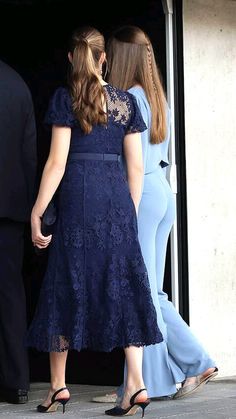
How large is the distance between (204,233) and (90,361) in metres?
1.04

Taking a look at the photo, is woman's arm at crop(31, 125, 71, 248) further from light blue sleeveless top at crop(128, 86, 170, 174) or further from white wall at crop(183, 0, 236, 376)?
white wall at crop(183, 0, 236, 376)

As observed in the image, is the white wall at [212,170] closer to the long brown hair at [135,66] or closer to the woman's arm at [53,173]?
the long brown hair at [135,66]

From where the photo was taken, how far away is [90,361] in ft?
23.5

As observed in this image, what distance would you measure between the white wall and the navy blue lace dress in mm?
1416

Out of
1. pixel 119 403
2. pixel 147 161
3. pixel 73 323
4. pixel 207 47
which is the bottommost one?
pixel 119 403

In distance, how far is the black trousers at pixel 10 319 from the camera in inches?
255

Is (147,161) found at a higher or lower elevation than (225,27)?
lower

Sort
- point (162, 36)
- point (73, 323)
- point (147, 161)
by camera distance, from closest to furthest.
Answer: point (73, 323)
point (147, 161)
point (162, 36)

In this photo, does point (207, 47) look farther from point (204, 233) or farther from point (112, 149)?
point (112, 149)

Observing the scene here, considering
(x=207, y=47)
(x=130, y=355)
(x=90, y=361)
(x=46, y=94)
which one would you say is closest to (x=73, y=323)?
(x=130, y=355)

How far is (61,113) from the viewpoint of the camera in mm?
5941

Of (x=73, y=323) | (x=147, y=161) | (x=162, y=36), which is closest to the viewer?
(x=73, y=323)

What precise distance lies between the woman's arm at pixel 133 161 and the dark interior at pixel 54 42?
1.13m

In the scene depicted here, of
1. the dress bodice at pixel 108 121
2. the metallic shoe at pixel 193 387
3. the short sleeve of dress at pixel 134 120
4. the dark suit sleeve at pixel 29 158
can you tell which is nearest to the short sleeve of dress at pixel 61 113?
the dress bodice at pixel 108 121
